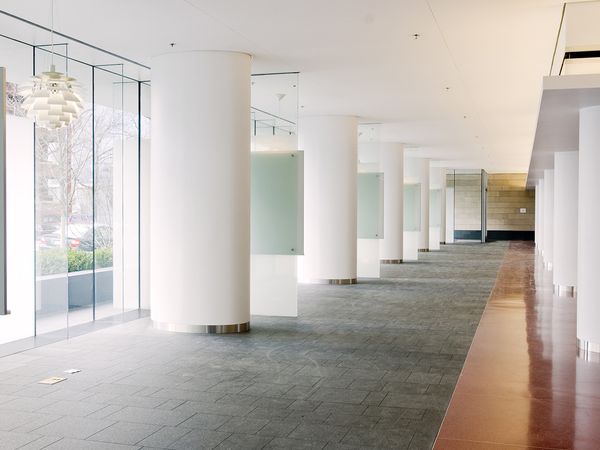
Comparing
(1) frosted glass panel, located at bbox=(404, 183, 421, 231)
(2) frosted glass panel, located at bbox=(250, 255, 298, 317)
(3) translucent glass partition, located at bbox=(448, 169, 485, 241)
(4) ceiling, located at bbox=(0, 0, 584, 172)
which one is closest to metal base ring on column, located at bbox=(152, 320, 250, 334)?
(2) frosted glass panel, located at bbox=(250, 255, 298, 317)

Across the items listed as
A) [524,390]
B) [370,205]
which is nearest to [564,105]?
[524,390]

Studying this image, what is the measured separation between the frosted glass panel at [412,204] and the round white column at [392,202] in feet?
7.62

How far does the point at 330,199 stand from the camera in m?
16.2

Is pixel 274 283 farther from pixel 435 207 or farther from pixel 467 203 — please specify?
pixel 467 203

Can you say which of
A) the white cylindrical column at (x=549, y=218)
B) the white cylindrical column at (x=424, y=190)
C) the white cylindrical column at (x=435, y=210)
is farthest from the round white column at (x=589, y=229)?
the white cylindrical column at (x=435, y=210)

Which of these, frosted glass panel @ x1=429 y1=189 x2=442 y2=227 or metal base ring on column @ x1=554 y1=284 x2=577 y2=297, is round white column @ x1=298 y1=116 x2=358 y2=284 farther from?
frosted glass panel @ x1=429 y1=189 x2=442 y2=227

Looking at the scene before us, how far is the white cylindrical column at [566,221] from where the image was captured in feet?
46.0

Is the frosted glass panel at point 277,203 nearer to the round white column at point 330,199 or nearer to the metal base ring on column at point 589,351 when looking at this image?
the metal base ring on column at point 589,351

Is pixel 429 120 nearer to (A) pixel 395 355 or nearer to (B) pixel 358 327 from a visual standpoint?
(B) pixel 358 327

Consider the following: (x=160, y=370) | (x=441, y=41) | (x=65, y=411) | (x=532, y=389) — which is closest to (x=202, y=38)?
(x=441, y=41)

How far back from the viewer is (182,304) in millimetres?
10047

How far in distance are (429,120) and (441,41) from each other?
8278mm

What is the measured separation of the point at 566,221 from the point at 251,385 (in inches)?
368

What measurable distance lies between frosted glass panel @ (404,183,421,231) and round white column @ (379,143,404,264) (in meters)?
2.32
